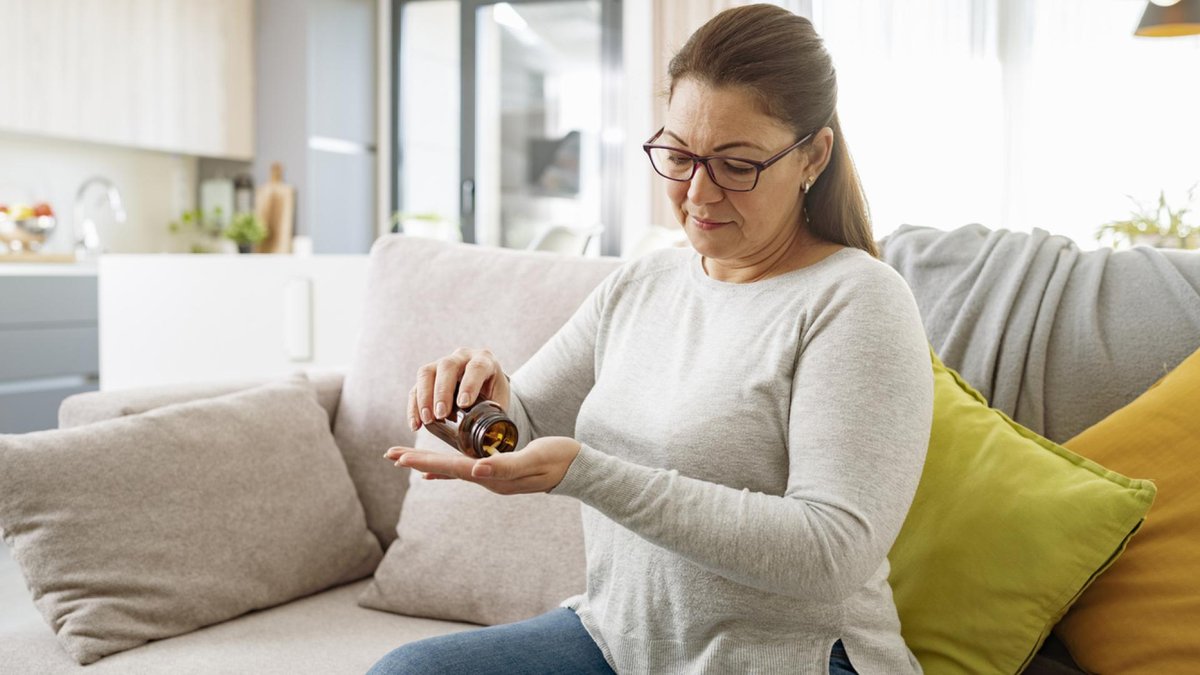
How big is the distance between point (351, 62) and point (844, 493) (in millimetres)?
5268

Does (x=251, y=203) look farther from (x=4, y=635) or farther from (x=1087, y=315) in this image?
(x=1087, y=315)

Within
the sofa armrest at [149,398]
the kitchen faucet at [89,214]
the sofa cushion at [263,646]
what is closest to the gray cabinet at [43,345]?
the kitchen faucet at [89,214]

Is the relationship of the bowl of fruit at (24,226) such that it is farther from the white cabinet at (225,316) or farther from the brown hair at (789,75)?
the brown hair at (789,75)

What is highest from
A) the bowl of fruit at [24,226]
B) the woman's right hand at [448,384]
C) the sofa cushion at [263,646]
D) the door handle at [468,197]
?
the door handle at [468,197]

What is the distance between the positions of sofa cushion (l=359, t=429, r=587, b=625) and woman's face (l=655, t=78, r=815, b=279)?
60 centimetres

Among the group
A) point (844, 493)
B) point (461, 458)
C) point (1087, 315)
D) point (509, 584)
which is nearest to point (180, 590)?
point (509, 584)

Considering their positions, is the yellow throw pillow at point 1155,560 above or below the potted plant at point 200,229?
below

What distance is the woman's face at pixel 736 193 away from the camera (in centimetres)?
120

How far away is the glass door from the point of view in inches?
227

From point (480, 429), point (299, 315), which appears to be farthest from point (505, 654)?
point (299, 315)

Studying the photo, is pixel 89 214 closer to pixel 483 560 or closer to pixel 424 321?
pixel 424 321

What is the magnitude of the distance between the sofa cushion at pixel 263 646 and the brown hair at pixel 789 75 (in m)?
0.86

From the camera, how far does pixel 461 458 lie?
1008mm

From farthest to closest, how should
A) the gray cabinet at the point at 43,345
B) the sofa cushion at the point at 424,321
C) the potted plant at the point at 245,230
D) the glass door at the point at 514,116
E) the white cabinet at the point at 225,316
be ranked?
the glass door at the point at 514,116, the potted plant at the point at 245,230, the gray cabinet at the point at 43,345, the white cabinet at the point at 225,316, the sofa cushion at the point at 424,321
